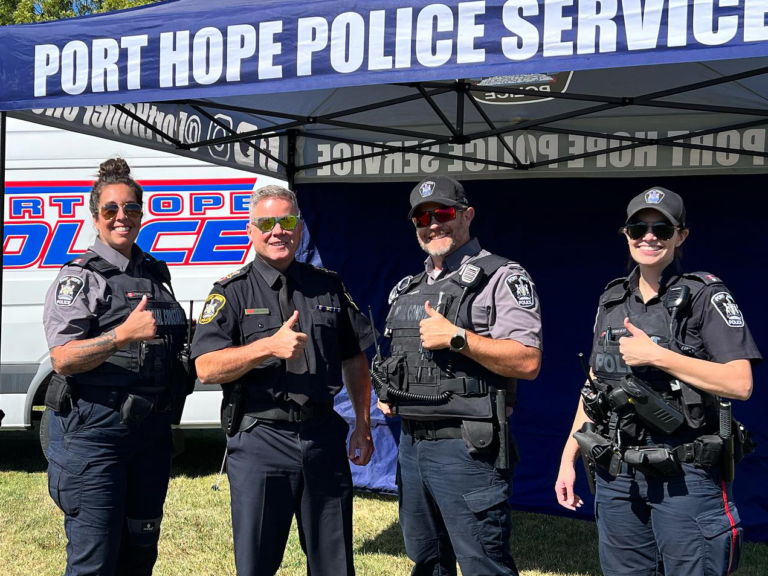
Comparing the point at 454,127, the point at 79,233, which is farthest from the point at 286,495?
the point at 79,233

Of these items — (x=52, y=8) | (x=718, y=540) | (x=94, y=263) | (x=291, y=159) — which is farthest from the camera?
(x=52, y=8)

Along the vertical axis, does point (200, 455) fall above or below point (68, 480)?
below

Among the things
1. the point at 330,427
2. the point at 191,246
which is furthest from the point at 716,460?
the point at 191,246

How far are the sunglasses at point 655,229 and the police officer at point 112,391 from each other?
1870 millimetres

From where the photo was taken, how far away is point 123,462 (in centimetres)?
304

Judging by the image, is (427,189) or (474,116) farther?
(474,116)

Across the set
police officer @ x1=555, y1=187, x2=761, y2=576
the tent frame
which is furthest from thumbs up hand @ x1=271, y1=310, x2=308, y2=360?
the tent frame

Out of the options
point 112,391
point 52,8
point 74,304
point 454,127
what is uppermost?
point 52,8

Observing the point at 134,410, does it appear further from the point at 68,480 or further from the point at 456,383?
the point at 456,383

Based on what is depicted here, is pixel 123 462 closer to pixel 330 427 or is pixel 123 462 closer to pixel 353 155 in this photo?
pixel 330 427

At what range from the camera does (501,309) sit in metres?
2.77

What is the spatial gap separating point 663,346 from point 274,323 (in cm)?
142

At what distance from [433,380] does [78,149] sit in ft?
15.8

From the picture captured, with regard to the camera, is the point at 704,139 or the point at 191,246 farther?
the point at 191,246
